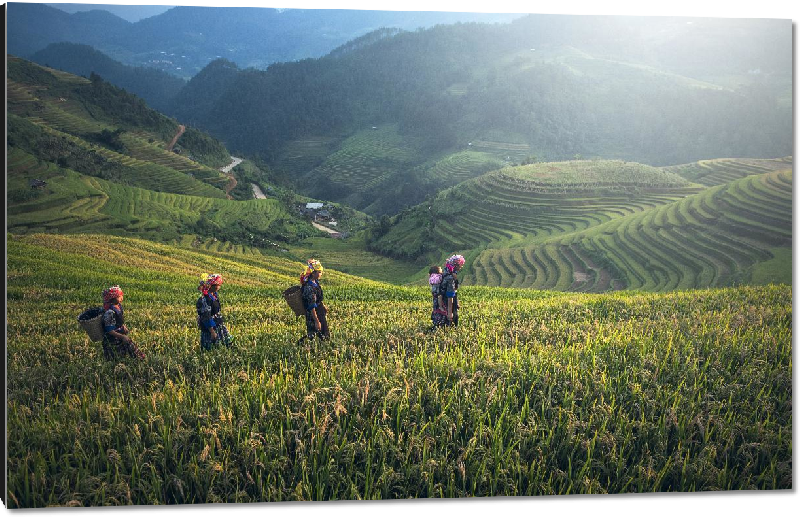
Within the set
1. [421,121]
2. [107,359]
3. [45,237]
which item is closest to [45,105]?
[45,237]

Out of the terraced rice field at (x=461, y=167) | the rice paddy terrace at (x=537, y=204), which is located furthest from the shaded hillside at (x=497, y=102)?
the rice paddy terrace at (x=537, y=204)

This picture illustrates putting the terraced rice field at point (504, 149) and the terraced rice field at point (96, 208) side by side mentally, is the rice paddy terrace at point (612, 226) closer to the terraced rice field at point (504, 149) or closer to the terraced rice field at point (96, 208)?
the terraced rice field at point (96, 208)

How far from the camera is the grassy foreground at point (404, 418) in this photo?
298 centimetres

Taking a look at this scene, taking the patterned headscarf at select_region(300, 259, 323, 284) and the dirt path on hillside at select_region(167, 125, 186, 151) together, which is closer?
the patterned headscarf at select_region(300, 259, 323, 284)

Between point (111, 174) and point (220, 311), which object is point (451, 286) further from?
point (111, 174)

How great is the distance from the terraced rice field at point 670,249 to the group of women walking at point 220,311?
20.7 metres

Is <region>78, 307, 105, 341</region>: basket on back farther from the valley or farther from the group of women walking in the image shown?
the valley

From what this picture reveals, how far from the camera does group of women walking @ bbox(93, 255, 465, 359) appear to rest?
464 centimetres

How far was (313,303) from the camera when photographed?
209 inches

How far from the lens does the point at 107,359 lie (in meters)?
4.81

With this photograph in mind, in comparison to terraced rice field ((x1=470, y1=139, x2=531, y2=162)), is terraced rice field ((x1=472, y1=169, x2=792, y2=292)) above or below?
below

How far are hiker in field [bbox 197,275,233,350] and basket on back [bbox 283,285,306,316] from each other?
787 millimetres

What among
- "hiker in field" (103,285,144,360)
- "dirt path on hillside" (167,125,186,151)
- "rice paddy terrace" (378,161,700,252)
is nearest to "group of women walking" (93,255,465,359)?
"hiker in field" (103,285,144,360)

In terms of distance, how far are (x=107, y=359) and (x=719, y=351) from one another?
677cm
